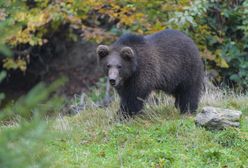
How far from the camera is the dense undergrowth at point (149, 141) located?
661 centimetres

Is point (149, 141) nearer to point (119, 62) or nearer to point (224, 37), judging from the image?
point (119, 62)

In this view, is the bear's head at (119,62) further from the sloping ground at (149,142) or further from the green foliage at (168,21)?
the green foliage at (168,21)

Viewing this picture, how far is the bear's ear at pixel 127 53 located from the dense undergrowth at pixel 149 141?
819 millimetres

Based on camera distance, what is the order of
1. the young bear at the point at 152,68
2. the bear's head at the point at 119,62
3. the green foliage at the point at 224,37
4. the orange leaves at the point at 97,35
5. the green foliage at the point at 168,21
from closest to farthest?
the bear's head at the point at 119,62, the young bear at the point at 152,68, the green foliage at the point at 168,21, the orange leaves at the point at 97,35, the green foliage at the point at 224,37

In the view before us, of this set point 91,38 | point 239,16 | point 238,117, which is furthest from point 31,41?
point 238,117

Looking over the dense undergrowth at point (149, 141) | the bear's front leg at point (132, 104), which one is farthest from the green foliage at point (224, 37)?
the bear's front leg at point (132, 104)

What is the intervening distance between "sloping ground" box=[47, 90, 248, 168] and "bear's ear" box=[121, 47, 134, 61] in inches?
32.7

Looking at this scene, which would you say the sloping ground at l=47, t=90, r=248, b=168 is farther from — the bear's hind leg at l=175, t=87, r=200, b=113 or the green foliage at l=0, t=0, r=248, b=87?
the green foliage at l=0, t=0, r=248, b=87

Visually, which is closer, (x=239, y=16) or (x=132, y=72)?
(x=132, y=72)

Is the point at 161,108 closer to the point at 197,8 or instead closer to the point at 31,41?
the point at 197,8

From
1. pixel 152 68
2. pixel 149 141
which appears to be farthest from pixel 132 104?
pixel 149 141

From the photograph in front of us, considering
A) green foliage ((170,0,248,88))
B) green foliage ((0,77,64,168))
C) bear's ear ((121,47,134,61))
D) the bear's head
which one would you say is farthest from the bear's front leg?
green foliage ((0,77,64,168))

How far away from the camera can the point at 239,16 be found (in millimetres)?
12219

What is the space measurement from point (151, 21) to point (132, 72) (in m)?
3.81
